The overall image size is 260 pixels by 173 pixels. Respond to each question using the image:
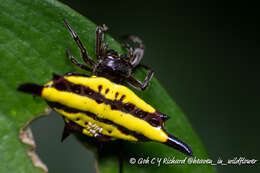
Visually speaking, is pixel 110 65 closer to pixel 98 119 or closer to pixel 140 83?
pixel 140 83

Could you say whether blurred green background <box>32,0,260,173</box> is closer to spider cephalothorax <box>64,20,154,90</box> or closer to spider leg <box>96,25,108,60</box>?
spider cephalothorax <box>64,20,154,90</box>

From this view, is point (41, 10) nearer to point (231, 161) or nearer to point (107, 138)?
point (107, 138)

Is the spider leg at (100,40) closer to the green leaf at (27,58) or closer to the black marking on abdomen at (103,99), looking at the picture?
the green leaf at (27,58)

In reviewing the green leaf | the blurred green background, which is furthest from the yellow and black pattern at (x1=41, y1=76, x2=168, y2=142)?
the blurred green background

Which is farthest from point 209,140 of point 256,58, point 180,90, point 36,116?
point 36,116

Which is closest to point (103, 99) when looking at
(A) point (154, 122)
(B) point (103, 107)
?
(B) point (103, 107)

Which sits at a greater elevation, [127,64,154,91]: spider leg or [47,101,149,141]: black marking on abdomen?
[127,64,154,91]: spider leg

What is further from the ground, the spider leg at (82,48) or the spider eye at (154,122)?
the spider leg at (82,48)

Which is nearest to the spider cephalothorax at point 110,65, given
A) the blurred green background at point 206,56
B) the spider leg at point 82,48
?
the spider leg at point 82,48
